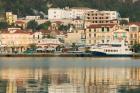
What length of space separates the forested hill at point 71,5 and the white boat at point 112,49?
21.6 metres

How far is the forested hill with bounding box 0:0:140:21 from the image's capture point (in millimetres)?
94500

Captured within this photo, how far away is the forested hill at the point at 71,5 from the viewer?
94.5m

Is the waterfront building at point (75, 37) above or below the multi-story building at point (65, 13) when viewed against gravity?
below

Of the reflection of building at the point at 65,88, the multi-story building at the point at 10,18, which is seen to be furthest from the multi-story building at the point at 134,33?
the reflection of building at the point at 65,88

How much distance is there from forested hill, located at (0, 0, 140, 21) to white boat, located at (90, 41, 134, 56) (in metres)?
21.6

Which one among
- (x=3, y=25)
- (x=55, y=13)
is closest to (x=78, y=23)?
(x=3, y=25)

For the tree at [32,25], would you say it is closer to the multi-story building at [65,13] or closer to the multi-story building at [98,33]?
the multi-story building at [65,13]

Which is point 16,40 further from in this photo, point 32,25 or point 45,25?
point 45,25

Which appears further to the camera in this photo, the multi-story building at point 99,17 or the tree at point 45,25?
the tree at point 45,25

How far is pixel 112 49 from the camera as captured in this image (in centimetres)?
6638

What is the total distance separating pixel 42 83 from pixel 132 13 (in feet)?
226

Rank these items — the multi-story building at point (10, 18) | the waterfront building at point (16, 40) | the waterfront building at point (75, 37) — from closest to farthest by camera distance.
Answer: the waterfront building at point (16, 40), the waterfront building at point (75, 37), the multi-story building at point (10, 18)

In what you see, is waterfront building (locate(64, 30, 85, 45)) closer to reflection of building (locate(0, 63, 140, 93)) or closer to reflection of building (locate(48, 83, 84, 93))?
reflection of building (locate(0, 63, 140, 93))

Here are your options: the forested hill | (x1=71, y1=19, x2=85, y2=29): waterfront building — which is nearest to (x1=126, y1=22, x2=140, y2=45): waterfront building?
(x1=71, y1=19, x2=85, y2=29): waterfront building
